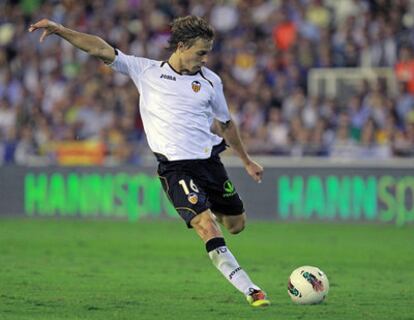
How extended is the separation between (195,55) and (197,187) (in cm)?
112

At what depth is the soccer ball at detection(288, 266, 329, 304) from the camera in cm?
958

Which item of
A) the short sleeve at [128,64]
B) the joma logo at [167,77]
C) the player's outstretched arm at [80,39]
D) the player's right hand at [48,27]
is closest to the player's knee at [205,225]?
the joma logo at [167,77]

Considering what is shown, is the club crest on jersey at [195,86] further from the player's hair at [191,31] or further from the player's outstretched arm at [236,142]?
the player's outstretched arm at [236,142]

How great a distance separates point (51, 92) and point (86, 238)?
6466 millimetres

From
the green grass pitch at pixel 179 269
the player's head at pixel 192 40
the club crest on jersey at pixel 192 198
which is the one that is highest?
the player's head at pixel 192 40

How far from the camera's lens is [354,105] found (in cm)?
2089

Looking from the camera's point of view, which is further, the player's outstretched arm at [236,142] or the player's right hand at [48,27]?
the player's outstretched arm at [236,142]

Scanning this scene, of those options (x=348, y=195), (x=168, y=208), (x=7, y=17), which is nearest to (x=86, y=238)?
(x=168, y=208)

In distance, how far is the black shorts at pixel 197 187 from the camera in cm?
952

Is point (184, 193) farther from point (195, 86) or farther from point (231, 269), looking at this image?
point (195, 86)

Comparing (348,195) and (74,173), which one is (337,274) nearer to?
(348,195)

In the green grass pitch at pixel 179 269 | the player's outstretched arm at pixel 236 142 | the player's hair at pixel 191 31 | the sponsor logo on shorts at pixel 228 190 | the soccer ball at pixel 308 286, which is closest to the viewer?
the green grass pitch at pixel 179 269

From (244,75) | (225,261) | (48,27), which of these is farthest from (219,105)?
(244,75)

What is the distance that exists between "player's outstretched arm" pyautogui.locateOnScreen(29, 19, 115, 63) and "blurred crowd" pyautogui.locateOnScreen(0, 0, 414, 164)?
10589 mm
